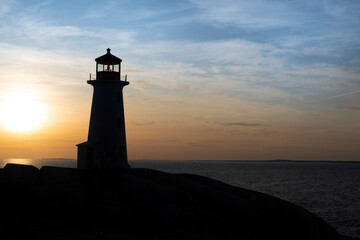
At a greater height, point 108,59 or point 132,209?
point 108,59

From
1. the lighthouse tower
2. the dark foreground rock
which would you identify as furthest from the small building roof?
the dark foreground rock

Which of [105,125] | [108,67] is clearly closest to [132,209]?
[105,125]

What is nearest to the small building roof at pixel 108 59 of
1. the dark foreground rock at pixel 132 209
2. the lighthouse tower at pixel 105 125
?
the lighthouse tower at pixel 105 125

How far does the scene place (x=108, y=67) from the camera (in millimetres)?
36281

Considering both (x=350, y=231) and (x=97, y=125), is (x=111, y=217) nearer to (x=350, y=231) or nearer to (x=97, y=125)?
(x=97, y=125)

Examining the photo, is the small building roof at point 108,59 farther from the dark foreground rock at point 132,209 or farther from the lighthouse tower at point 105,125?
the dark foreground rock at point 132,209

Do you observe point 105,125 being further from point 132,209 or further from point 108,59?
point 132,209

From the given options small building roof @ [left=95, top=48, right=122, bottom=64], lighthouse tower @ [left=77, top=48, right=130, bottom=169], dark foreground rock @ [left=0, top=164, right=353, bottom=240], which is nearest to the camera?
dark foreground rock @ [left=0, top=164, right=353, bottom=240]

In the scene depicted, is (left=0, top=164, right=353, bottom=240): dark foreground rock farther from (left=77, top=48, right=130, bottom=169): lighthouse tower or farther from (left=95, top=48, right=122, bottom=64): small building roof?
(left=95, top=48, right=122, bottom=64): small building roof

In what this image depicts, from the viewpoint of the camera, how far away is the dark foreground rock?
873 inches

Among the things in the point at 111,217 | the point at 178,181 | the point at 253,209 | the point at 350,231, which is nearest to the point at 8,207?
the point at 111,217

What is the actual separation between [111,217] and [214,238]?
245 inches

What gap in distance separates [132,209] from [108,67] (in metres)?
16.6

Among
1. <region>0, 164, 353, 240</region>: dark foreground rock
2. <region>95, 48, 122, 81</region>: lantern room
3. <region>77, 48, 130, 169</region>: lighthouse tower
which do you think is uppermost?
<region>95, 48, 122, 81</region>: lantern room
